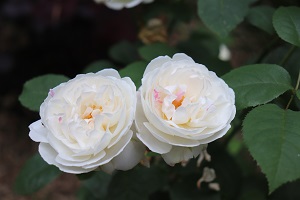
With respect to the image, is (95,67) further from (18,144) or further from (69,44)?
(18,144)

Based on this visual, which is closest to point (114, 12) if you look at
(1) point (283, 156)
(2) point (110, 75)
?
(2) point (110, 75)

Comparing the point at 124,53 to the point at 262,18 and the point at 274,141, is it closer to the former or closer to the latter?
the point at 262,18

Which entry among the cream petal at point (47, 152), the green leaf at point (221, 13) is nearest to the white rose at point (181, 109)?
the cream petal at point (47, 152)

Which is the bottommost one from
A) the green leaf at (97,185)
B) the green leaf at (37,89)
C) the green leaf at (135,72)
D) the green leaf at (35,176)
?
the green leaf at (97,185)

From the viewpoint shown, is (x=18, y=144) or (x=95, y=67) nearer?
(x=95, y=67)

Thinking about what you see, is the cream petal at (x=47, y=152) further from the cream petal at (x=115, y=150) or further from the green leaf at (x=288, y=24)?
the green leaf at (x=288, y=24)

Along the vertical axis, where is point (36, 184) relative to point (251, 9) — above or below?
below
